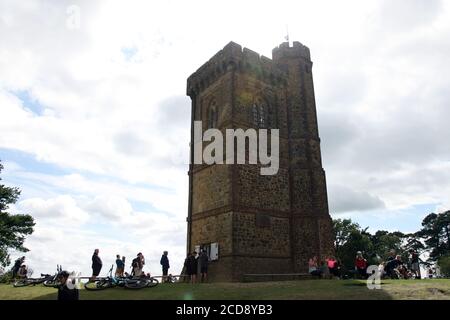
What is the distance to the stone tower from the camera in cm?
2188

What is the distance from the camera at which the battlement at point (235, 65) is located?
24.8 metres

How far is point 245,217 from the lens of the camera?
865 inches

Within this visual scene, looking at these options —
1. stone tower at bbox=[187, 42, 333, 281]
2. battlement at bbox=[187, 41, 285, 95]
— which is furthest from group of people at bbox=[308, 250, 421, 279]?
battlement at bbox=[187, 41, 285, 95]

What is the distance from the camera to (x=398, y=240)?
232 feet

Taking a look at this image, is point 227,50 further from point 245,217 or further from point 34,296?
point 34,296

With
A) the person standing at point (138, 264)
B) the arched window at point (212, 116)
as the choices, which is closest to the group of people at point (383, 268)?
the person standing at point (138, 264)

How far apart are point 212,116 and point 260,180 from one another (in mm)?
5984

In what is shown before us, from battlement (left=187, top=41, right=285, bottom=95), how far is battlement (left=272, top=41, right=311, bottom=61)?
155cm

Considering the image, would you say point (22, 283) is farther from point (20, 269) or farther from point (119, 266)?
point (119, 266)

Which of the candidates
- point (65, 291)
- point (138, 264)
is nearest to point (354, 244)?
point (138, 264)

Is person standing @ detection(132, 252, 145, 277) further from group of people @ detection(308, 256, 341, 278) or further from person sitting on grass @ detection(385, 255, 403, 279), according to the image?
person sitting on grass @ detection(385, 255, 403, 279)

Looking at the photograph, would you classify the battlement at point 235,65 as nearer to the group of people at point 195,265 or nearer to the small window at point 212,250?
the small window at point 212,250

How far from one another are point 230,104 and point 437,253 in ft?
203
